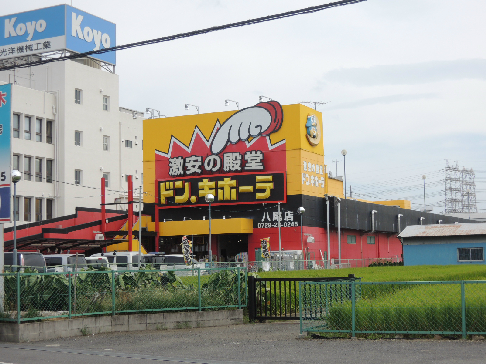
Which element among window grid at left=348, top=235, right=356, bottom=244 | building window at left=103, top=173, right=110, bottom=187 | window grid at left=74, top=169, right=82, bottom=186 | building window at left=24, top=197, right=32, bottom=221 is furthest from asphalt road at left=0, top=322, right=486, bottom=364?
building window at left=103, top=173, right=110, bottom=187

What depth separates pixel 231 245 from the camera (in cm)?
6456

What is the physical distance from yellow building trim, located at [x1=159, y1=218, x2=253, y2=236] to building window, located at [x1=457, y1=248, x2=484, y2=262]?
18.5 meters

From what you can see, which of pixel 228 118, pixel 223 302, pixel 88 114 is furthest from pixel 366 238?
pixel 223 302

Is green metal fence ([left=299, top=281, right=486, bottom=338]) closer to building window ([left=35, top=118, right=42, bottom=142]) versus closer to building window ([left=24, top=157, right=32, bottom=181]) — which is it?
building window ([left=24, top=157, right=32, bottom=181])

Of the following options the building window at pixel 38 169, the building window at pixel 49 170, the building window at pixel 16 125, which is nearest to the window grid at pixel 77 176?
the building window at pixel 49 170

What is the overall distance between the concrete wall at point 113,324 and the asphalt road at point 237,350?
338 mm

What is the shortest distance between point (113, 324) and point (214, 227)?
42.3m

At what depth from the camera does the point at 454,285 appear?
49.2 feet

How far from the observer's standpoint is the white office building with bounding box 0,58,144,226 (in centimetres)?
6141

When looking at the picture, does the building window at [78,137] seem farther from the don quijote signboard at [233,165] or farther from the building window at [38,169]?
the don quijote signboard at [233,165]

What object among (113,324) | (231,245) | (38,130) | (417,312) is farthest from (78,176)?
(417,312)

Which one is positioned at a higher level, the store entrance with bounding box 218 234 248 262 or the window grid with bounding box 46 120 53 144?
the window grid with bounding box 46 120 53 144

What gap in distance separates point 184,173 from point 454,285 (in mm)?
49597

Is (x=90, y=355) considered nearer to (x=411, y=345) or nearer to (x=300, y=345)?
(x=300, y=345)
